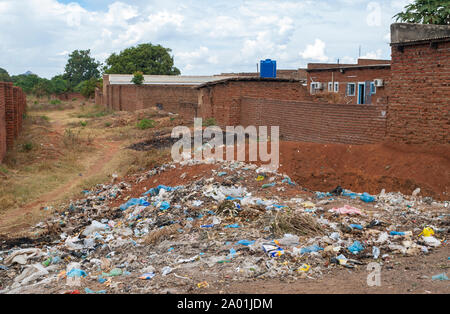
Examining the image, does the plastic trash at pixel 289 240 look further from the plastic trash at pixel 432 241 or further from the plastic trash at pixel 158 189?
the plastic trash at pixel 158 189

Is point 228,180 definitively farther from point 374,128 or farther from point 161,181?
point 374,128

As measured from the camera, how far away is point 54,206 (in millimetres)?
10062

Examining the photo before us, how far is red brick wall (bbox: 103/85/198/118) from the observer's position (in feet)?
88.1

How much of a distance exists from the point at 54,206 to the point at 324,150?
670 centimetres

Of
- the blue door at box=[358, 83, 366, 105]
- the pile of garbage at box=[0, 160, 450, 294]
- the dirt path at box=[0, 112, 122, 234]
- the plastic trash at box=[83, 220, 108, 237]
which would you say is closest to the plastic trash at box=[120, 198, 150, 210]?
the pile of garbage at box=[0, 160, 450, 294]

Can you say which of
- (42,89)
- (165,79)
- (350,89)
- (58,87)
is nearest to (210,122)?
(350,89)

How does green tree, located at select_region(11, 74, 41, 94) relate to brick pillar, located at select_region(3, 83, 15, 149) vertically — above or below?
above

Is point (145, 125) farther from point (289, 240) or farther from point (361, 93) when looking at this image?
point (289, 240)

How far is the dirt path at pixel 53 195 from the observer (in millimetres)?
8797

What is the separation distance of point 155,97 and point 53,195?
1902cm

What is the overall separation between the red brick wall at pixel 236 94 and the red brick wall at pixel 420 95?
24.2 feet

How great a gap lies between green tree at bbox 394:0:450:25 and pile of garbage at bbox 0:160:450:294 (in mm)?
15247

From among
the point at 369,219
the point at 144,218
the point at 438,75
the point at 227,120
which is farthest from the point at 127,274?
the point at 227,120

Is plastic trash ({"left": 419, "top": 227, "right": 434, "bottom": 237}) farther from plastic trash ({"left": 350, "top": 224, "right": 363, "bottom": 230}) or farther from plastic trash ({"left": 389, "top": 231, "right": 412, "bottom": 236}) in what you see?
plastic trash ({"left": 350, "top": 224, "right": 363, "bottom": 230})
